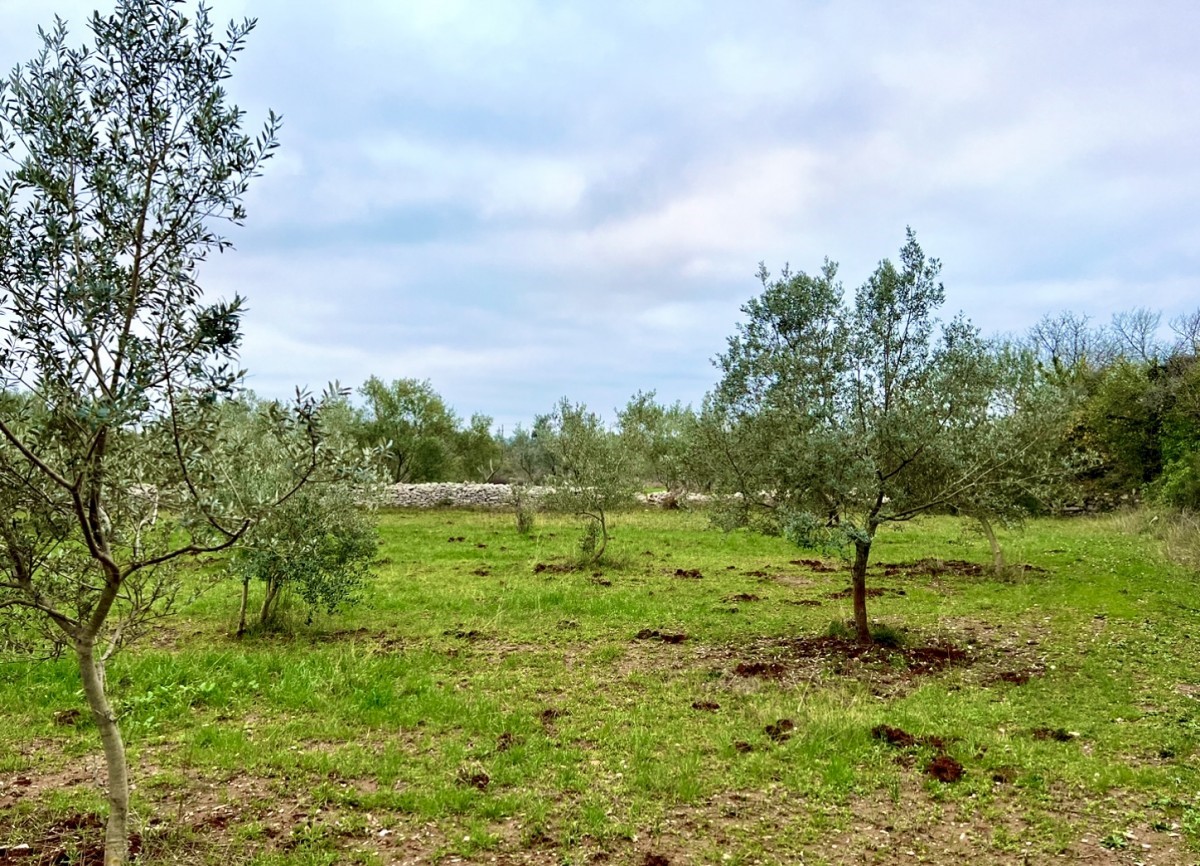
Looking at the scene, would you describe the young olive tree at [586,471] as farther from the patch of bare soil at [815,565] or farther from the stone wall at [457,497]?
Answer: the stone wall at [457,497]

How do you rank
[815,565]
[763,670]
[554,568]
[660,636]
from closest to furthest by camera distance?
[763,670], [660,636], [554,568], [815,565]

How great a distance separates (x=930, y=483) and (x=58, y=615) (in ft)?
34.1

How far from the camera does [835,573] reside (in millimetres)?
20172

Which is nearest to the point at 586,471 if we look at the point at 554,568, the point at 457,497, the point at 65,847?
the point at 554,568

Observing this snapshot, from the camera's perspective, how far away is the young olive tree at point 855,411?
10.1 metres

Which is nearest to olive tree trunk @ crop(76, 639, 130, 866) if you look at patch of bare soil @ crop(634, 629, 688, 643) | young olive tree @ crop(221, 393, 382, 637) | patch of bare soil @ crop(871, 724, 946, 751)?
young olive tree @ crop(221, 393, 382, 637)

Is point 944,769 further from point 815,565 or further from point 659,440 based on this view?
point 659,440

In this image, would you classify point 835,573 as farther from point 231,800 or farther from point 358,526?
point 231,800

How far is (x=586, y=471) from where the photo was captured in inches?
820

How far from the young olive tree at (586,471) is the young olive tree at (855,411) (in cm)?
937

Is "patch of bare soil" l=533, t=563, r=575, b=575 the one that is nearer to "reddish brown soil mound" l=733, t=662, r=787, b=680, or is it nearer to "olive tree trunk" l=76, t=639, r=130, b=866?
"reddish brown soil mound" l=733, t=662, r=787, b=680

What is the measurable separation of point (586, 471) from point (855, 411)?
1112 centimetres

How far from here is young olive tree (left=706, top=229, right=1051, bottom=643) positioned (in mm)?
10062

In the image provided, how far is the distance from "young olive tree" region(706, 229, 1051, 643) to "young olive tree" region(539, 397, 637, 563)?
9368 millimetres
